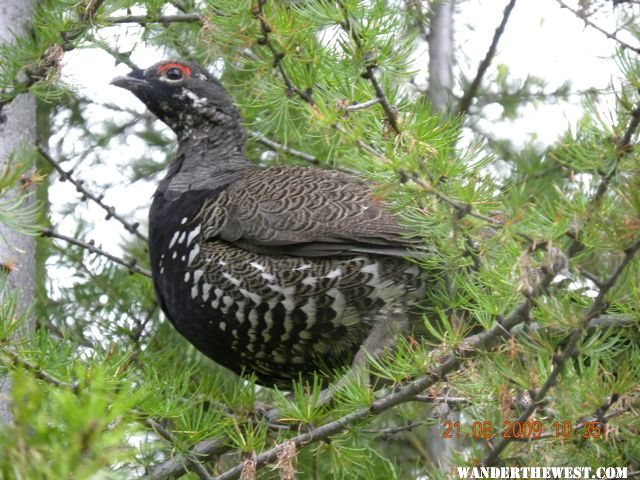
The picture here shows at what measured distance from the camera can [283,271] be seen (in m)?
4.09

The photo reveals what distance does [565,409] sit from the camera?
8.71 ft

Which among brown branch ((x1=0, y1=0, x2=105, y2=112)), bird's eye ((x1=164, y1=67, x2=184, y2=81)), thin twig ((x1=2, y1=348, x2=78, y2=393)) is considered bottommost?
thin twig ((x1=2, y1=348, x2=78, y2=393))

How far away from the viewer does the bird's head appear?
4.90m

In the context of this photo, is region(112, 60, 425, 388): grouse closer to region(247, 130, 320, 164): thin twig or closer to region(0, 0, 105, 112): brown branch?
region(247, 130, 320, 164): thin twig

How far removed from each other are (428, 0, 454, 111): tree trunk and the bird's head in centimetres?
131

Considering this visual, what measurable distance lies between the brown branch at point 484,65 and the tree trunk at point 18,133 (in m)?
2.10

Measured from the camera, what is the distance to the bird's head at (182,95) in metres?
4.90

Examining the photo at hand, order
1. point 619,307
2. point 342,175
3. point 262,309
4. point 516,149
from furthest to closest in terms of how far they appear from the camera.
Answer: point 516,149
point 342,175
point 262,309
point 619,307

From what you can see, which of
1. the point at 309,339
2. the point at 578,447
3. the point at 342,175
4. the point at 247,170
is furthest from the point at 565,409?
the point at 247,170

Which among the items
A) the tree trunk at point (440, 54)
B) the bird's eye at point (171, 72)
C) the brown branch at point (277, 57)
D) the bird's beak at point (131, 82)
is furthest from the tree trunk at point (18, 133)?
the tree trunk at point (440, 54)

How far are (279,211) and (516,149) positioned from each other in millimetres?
2126

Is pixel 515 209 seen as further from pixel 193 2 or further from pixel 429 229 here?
pixel 193 2

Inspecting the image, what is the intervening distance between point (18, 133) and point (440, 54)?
272cm
